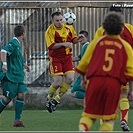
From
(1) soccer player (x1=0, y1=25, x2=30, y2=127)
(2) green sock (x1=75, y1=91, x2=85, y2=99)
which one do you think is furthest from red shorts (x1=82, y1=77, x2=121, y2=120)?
(2) green sock (x1=75, y1=91, x2=85, y2=99)

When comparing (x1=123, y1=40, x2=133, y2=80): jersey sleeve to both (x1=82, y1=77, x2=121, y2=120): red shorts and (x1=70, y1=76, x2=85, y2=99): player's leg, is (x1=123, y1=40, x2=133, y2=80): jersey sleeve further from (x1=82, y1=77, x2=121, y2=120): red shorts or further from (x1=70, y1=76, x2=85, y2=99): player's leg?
(x1=70, y1=76, x2=85, y2=99): player's leg

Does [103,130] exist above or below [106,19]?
below

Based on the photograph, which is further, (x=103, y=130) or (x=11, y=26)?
Answer: (x=11, y=26)

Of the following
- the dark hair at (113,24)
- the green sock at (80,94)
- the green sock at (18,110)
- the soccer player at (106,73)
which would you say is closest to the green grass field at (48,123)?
the green sock at (18,110)

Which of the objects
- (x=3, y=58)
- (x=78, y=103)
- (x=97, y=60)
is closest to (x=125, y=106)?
(x=3, y=58)

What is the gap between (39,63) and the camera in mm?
19062

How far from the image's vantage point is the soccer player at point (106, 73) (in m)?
7.86

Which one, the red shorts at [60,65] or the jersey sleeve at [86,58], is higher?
the jersey sleeve at [86,58]

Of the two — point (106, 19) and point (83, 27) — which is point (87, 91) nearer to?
point (106, 19)

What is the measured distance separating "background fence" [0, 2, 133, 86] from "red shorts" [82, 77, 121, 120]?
36.4 feet

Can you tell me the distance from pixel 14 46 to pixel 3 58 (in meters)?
0.41

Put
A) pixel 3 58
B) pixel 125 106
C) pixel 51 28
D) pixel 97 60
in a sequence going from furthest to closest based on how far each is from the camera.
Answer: pixel 51 28 → pixel 3 58 → pixel 125 106 → pixel 97 60

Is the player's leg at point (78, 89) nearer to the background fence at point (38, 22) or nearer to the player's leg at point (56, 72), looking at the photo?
the player's leg at point (56, 72)

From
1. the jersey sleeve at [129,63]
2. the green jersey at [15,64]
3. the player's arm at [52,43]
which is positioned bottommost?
the green jersey at [15,64]
